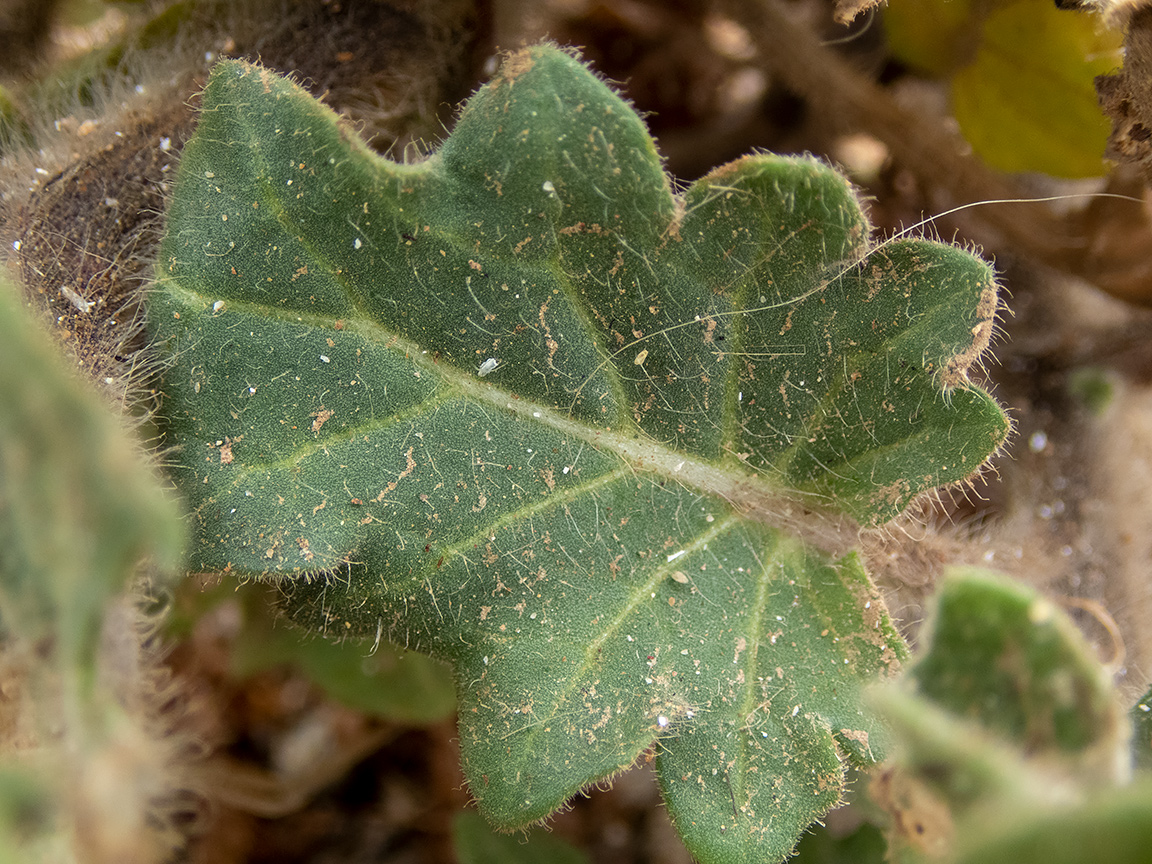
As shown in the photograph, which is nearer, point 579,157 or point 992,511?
point 579,157

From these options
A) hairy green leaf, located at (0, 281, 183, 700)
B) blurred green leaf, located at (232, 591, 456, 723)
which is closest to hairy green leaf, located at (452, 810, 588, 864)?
blurred green leaf, located at (232, 591, 456, 723)

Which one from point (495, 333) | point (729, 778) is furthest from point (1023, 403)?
point (495, 333)

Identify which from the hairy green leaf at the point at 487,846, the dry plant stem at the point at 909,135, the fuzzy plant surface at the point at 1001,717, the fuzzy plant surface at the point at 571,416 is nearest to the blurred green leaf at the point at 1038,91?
the dry plant stem at the point at 909,135

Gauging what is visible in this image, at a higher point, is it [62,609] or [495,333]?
[62,609]

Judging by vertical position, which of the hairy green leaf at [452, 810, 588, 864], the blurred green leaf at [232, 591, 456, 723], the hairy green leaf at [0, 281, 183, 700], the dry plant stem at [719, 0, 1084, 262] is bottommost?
the hairy green leaf at [452, 810, 588, 864]

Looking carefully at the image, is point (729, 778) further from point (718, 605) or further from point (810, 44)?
point (810, 44)

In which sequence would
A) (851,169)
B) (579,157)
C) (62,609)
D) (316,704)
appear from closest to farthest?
(62,609) < (579,157) < (851,169) < (316,704)

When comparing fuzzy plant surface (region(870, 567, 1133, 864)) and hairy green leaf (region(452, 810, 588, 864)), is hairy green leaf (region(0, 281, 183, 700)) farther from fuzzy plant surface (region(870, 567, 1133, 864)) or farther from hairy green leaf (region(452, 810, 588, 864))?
hairy green leaf (region(452, 810, 588, 864))
